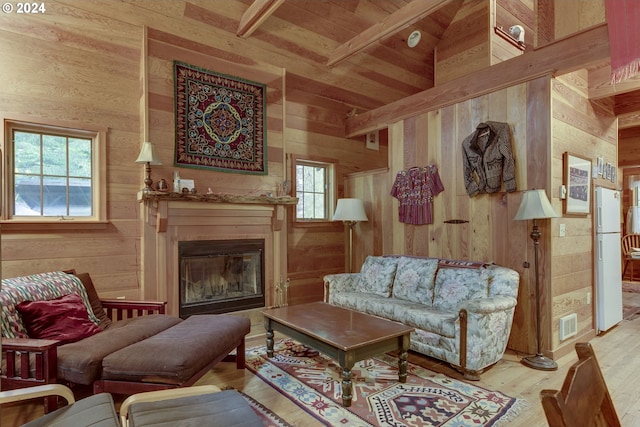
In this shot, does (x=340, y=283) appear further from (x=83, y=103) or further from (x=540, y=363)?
(x=83, y=103)

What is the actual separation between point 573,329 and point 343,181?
3.31m

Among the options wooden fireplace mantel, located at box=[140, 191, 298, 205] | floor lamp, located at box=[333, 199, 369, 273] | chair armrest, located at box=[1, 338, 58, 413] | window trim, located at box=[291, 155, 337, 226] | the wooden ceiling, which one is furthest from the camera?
window trim, located at box=[291, 155, 337, 226]

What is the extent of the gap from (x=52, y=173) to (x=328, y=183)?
10.9 feet

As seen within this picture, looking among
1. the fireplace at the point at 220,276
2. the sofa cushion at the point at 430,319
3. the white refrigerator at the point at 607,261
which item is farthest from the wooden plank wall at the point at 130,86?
the white refrigerator at the point at 607,261

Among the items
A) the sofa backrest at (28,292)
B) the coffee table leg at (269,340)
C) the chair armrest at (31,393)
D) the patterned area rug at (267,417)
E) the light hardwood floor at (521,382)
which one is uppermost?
the sofa backrest at (28,292)

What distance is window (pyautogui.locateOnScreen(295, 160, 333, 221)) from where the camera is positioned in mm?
5098

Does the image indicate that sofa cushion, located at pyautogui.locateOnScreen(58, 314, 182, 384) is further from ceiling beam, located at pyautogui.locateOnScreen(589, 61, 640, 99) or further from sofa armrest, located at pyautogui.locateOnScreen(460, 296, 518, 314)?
ceiling beam, located at pyautogui.locateOnScreen(589, 61, 640, 99)

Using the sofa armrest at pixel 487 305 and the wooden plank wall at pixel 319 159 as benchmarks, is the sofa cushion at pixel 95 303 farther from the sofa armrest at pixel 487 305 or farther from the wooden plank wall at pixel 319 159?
the sofa armrest at pixel 487 305

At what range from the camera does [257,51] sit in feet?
14.6

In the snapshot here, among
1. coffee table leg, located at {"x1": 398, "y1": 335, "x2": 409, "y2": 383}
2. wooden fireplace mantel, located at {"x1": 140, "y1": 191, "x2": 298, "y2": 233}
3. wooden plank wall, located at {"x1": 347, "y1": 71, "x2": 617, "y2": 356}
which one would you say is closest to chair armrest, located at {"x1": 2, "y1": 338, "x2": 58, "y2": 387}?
wooden fireplace mantel, located at {"x1": 140, "y1": 191, "x2": 298, "y2": 233}

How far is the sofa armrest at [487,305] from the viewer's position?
2.67 m

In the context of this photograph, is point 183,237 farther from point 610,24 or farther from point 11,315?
point 610,24

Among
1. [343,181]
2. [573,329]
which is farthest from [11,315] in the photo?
[573,329]

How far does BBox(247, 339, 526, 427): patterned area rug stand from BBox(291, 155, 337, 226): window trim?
85.4 inches
